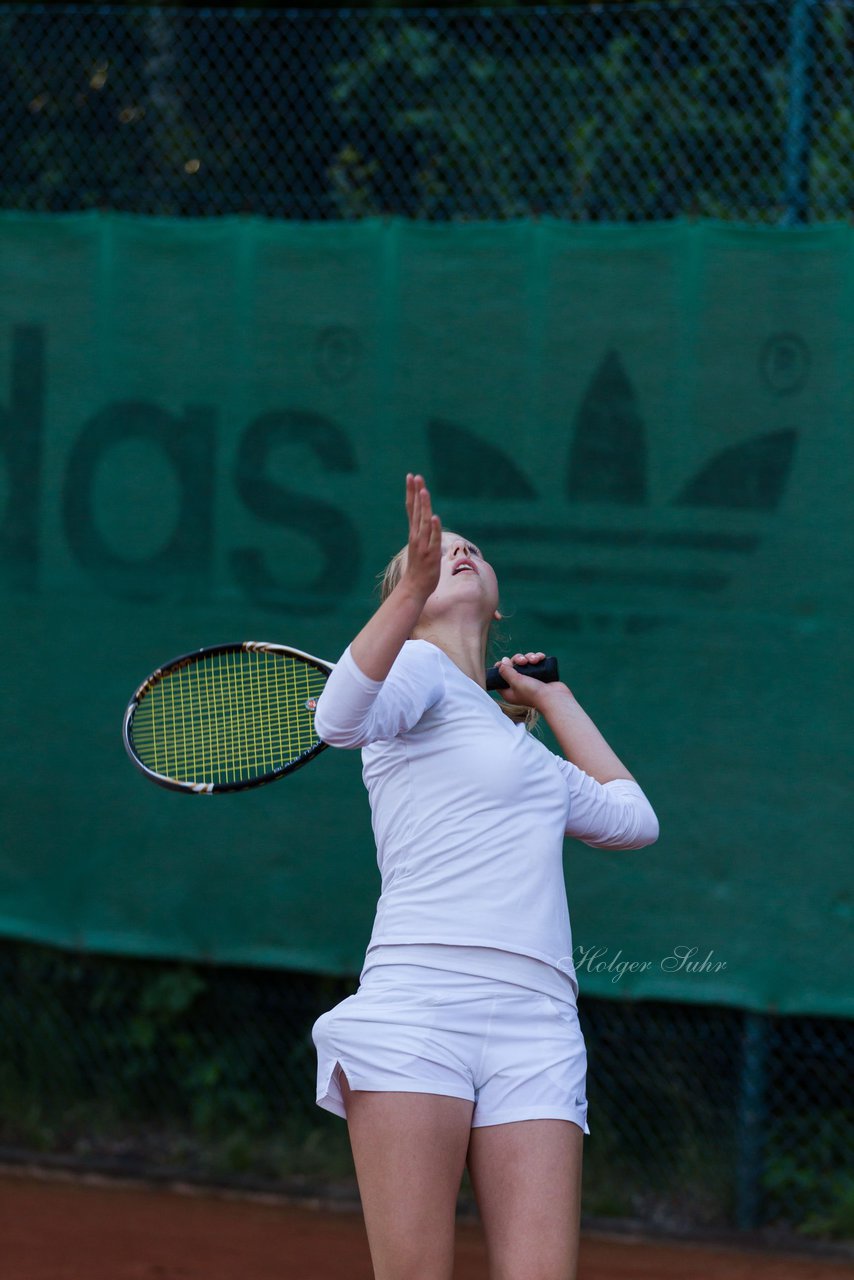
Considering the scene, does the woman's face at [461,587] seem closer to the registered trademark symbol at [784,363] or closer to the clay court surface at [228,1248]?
the registered trademark symbol at [784,363]

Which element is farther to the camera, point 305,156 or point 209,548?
point 305,156

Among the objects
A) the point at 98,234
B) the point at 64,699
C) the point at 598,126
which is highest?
the point at 598,126

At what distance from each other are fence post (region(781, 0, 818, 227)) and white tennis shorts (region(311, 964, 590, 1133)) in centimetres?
266

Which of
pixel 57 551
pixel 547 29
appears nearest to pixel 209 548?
pixel 57 551

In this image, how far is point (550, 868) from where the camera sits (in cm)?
203

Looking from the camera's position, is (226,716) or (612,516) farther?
(612,516)

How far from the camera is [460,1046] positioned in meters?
1.91

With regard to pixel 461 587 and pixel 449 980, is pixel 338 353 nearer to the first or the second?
pixel 461 587

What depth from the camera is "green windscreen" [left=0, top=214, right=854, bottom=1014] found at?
12.4ft

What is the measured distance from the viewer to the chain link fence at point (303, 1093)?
13.0 feet

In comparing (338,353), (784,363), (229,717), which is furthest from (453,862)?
(338,353)

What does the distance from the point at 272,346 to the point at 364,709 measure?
8.03 ft

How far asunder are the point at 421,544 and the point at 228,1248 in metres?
2.64

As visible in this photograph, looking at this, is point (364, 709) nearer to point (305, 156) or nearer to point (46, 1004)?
point (46, 1004)
